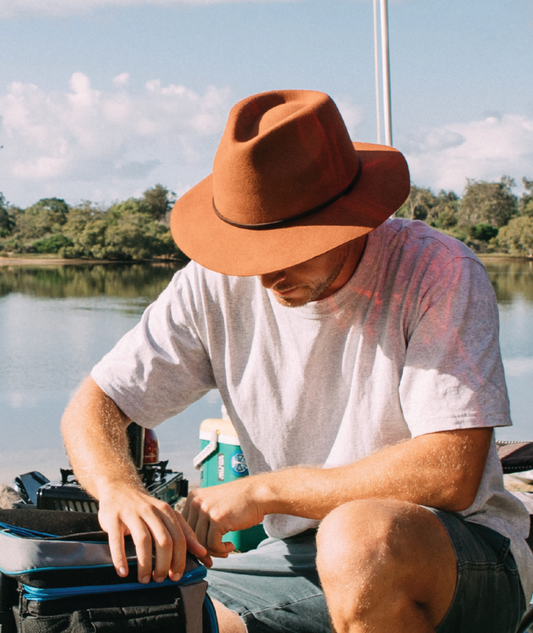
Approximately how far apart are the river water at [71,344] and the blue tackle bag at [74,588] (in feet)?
12.5

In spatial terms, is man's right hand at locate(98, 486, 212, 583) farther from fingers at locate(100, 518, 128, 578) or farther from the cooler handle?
the cooler handle

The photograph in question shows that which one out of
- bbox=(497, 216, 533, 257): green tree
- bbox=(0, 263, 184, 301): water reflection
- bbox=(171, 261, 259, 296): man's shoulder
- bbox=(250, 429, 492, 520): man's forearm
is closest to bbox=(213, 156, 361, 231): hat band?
bbox=(171, 261, 259, 296): man's shoulder

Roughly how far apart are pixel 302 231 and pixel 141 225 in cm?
2729

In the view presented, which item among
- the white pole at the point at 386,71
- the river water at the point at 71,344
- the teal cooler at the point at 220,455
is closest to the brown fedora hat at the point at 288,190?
the teal cooler at the point at 220,455

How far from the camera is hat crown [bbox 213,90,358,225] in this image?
4.29 feet

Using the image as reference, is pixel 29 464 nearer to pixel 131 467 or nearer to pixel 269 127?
pixel 131 467

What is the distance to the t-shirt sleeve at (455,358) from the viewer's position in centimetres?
124

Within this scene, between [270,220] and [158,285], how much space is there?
22745 mm

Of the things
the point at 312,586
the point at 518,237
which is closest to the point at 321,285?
the point at 312,586

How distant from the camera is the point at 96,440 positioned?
148cm

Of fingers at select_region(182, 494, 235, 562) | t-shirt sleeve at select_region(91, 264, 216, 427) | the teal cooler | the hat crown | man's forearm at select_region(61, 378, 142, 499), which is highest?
the hat crown

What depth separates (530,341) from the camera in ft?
41.8

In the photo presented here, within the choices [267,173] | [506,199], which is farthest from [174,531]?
[506,199]

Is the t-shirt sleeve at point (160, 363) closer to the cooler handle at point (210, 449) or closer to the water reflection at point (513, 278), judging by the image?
the cooler handle at point (210, 449)
